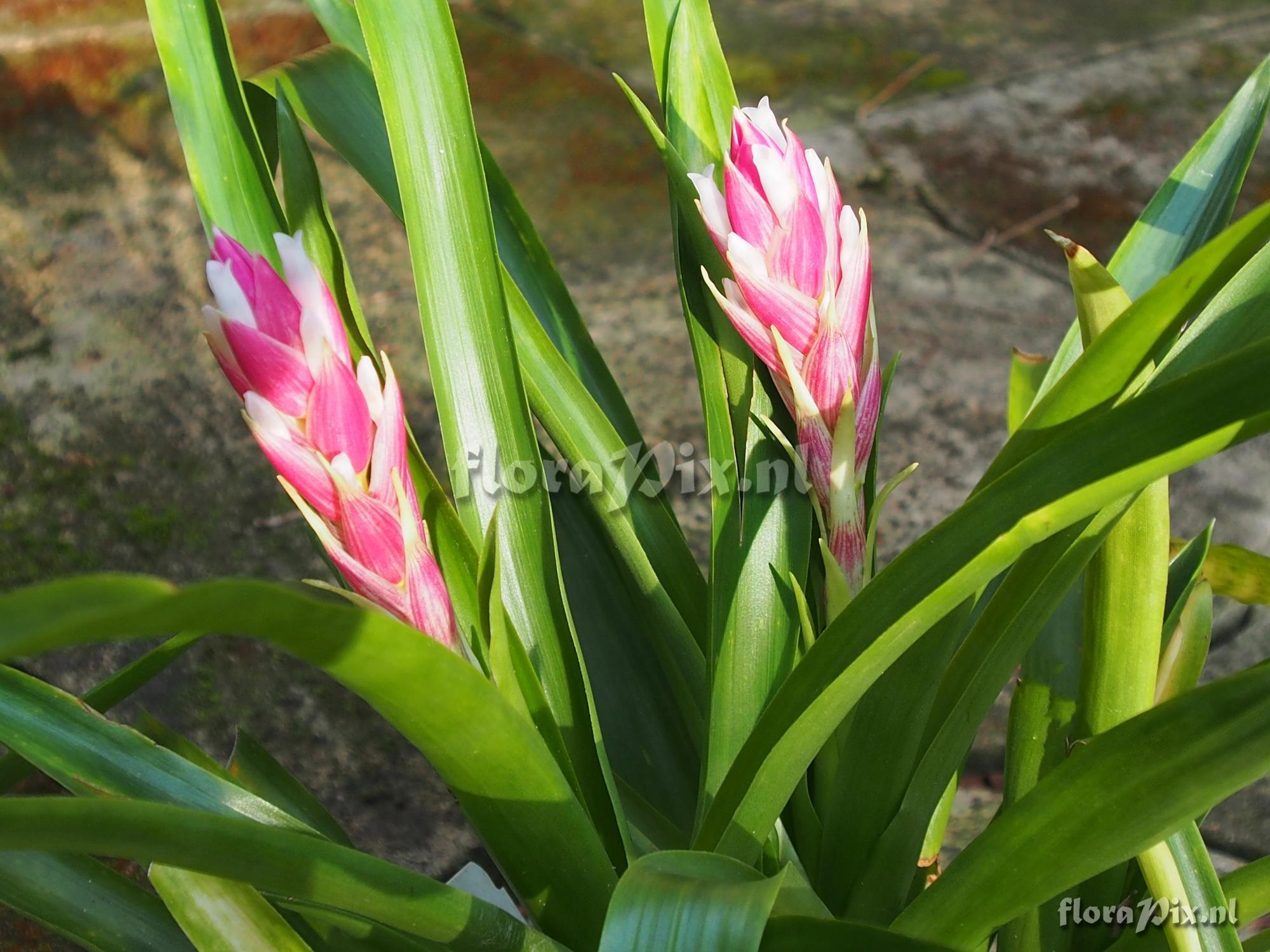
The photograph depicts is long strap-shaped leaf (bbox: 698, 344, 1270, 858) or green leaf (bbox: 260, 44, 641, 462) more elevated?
green leaf (bbox: 260, 44, 641, 462)

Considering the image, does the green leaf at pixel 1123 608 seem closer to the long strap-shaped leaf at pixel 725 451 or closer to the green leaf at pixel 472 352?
the long strap-shaped leaf at pixel 725 451

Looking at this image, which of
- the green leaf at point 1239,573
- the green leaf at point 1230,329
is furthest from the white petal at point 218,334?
the green leaf at point 1239,573

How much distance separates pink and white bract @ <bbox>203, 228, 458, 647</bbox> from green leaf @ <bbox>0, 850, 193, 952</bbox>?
0.29 metres

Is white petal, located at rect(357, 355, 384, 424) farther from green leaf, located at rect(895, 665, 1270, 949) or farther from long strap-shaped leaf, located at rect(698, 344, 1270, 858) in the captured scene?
green leaf, located at rect(895, 665, 1270, 949)

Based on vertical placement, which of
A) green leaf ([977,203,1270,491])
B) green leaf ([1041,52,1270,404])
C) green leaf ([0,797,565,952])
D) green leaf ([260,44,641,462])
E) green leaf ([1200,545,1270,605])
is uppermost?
green leaf ([1041,52,1270,404])

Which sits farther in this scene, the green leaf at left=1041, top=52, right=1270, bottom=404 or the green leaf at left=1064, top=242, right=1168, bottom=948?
the green leaf at left=1041, top=52, right=1270, bottom=404

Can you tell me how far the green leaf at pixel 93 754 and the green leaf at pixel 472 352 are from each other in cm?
16

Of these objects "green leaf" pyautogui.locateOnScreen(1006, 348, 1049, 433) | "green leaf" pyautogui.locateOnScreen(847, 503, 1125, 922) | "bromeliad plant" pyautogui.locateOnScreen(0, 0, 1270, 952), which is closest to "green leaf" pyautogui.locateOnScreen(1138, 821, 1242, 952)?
"bromeliad plant" pyautogui.locateOnScreen(0, 0, 1270, 952)

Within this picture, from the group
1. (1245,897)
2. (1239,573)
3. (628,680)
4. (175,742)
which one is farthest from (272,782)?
(1239,573)

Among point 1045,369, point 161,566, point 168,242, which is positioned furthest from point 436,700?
point 168,242

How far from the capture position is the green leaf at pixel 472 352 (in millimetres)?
581

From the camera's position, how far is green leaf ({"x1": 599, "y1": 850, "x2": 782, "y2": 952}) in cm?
41

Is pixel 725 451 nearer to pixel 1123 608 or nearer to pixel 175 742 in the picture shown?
pixel 1123 608

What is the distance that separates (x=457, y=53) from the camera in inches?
23.7
